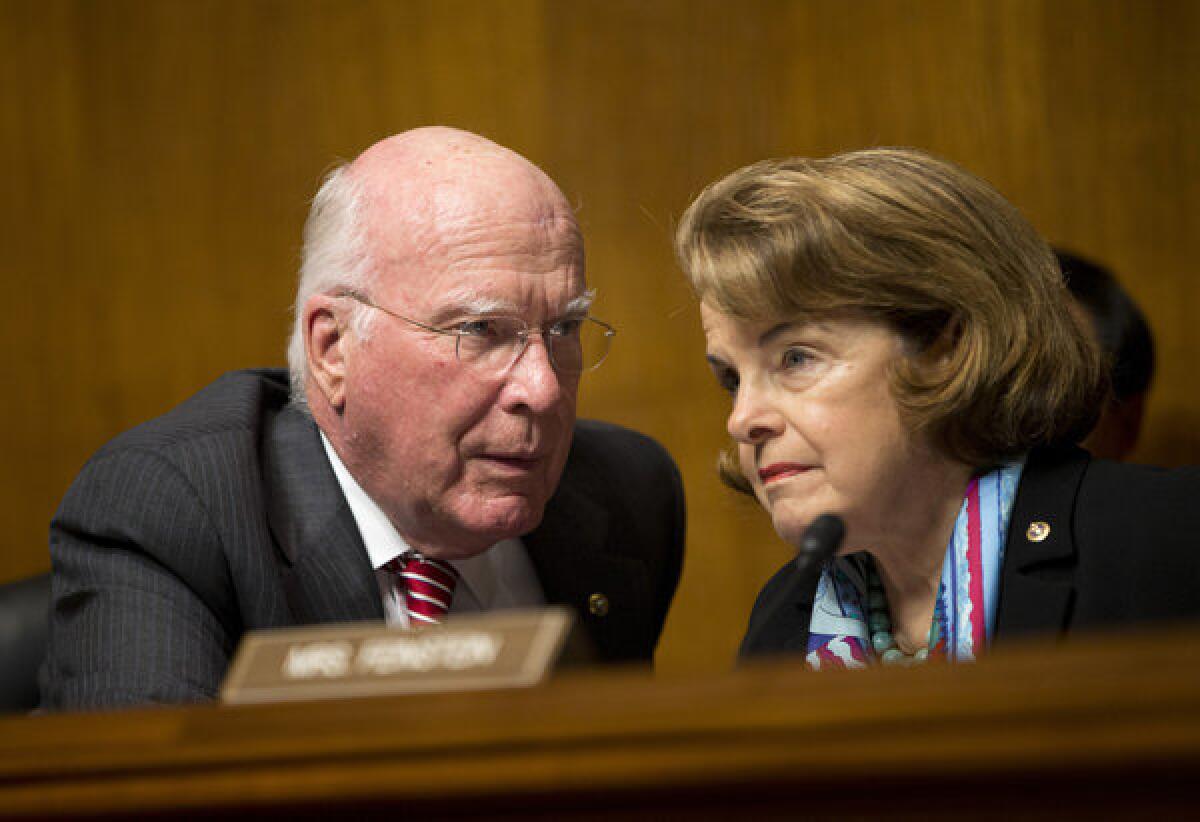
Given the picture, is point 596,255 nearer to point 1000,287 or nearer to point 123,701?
point 1000,287

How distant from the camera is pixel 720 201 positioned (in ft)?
5.63

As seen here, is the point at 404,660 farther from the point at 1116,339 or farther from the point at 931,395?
the point at 1116,339

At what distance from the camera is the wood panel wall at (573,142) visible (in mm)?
2939

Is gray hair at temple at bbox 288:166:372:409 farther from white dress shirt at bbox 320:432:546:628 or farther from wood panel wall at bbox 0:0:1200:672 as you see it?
wood panel wall at bbox 0:0:1200:672

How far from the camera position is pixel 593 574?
83.1 inches

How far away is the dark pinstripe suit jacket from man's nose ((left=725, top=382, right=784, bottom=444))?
549 millimetres

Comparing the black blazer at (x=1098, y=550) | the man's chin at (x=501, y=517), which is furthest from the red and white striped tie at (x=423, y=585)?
the black blazer at (x=1098, y=550)

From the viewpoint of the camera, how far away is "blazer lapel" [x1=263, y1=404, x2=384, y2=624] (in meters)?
1.82

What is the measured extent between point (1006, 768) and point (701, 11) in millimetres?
2774

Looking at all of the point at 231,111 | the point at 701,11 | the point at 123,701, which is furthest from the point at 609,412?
the point at 123,701

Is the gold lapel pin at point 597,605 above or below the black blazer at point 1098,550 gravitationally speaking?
below

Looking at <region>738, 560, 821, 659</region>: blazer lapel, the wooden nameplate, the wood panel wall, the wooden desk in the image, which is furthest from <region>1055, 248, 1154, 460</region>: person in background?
the wooden desk

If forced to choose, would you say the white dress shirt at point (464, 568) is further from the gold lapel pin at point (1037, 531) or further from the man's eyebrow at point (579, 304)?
the gold lapel pin at point (1037, 531)

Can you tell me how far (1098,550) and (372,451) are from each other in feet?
3.26
